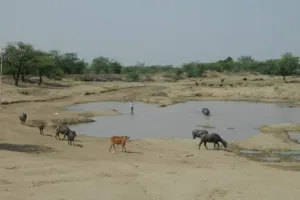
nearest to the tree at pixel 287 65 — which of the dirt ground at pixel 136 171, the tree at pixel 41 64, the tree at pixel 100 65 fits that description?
the tree at pixel 41 64

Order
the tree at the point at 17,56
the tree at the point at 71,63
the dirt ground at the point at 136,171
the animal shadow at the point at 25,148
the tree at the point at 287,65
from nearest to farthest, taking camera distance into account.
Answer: the dirt ground at the point at 136,171
the animal shadow at the point at 25,148
the tree at the point at 17,56
the tree at the point at 287,65
the tree at the point at 71,63

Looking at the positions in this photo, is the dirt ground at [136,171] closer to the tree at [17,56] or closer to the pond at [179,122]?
the pond at [179,122]

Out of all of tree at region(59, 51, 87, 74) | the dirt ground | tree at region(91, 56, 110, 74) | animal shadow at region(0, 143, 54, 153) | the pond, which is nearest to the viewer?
the dirt ground

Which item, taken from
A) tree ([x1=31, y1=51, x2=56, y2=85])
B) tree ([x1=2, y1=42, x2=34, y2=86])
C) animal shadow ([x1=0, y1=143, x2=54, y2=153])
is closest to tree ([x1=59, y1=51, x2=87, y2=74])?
tree ([x1=31, y1=51, x2=56, y2=85])

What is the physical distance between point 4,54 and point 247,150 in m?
52.1

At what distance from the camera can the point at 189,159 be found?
21062mm

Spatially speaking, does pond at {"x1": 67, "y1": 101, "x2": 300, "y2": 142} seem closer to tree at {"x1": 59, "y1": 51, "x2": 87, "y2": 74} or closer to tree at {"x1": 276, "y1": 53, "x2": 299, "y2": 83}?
tree at {"x1": 276, "y1": 53, "x2": 299, "y2": 83}

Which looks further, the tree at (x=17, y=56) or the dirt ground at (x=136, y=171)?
the tree at (x=17, y=56)

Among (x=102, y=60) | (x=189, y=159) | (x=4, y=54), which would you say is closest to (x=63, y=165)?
(x=189, y=159)

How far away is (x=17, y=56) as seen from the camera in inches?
2677

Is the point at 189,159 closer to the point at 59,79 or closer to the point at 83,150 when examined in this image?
the point at 83,150

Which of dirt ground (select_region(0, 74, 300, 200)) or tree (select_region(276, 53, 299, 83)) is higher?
tree (select_region(276, 53, 299, 83))

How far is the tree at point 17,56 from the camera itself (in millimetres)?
67312

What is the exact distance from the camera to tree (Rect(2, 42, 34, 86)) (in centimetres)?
6731
